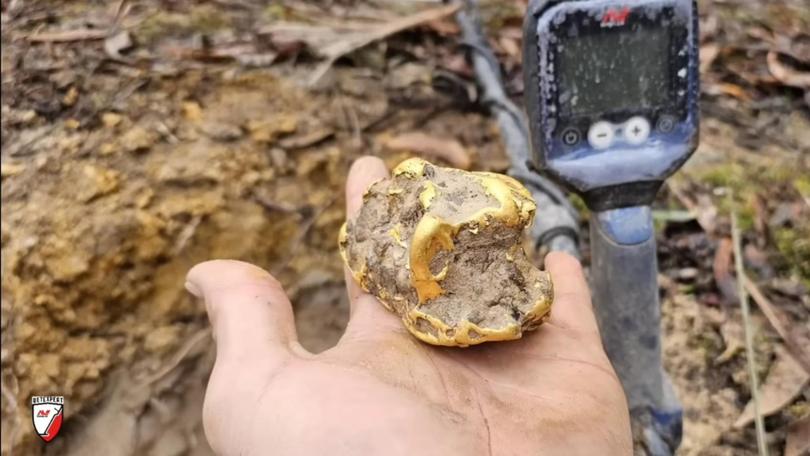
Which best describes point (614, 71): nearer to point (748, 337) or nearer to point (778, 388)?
point (748, 337)

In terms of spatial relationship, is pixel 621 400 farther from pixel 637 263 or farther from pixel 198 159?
pixel 198 159

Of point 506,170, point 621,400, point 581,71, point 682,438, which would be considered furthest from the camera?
point 506,170

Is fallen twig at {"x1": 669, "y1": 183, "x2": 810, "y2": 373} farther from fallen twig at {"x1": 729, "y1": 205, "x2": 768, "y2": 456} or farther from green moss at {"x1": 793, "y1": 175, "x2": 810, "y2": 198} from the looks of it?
green moss at {"x1": 793, "y1": 175, "x2": 810, "y2": 198}

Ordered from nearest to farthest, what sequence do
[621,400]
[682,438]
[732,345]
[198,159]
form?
[621,400]
[682,438]
[732,345]
[198,159]

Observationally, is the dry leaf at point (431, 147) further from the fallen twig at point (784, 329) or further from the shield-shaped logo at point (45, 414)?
the shield-shaped logo at point (45, 414)

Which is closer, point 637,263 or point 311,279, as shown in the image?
point 637,263

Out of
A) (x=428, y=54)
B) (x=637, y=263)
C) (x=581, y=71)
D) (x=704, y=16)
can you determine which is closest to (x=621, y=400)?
(x=637, y=263)

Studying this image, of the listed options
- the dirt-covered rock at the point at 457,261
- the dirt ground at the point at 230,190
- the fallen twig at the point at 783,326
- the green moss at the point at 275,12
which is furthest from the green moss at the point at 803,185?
the green moss at the point at 275,12

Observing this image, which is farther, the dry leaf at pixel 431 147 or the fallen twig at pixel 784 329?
the dry leaf at pixel 431 147

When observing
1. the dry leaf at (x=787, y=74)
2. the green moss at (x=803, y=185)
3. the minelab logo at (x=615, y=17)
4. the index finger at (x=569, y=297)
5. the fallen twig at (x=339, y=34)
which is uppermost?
the minelab logo at (x=615, y=17)
